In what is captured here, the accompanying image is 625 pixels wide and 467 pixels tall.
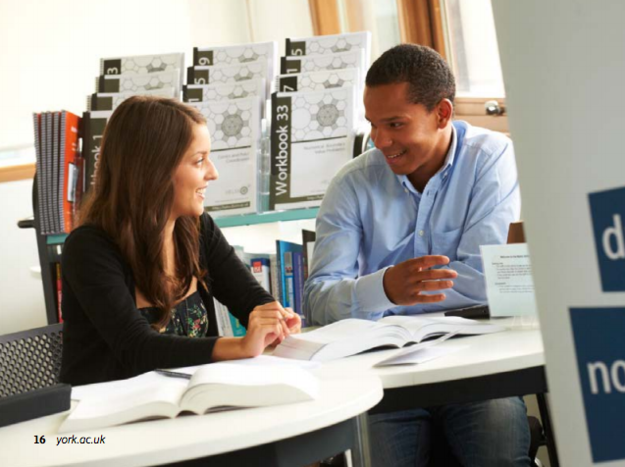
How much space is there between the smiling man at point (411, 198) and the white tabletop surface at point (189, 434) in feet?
2.64

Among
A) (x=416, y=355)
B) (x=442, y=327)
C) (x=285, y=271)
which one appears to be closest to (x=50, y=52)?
(x=285, y=271)

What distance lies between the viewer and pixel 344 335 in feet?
4.87

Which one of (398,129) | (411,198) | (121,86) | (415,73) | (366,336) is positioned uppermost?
(121,86)

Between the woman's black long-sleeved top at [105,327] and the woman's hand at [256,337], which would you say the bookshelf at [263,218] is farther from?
the woman's hand at [256,337]

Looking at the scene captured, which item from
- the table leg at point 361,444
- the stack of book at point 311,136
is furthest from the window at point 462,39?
the table leg at point 361,444

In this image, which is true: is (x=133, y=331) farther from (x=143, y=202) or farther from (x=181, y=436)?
(x=181, y=436)

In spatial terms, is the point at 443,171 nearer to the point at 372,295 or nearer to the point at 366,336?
the point at 372,295

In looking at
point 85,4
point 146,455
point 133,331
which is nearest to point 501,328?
point 133,331

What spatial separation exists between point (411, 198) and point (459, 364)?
0.88 m

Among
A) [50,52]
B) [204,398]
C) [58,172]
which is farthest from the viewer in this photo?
[50,52]

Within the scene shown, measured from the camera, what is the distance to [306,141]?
2684 millimetres

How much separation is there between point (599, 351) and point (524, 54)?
135 millimetres

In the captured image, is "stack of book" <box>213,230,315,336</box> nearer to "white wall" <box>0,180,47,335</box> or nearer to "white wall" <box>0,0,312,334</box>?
"white wall" <box>0,0,312,334</box>

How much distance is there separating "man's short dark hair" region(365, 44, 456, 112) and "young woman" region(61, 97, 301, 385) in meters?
0.44
